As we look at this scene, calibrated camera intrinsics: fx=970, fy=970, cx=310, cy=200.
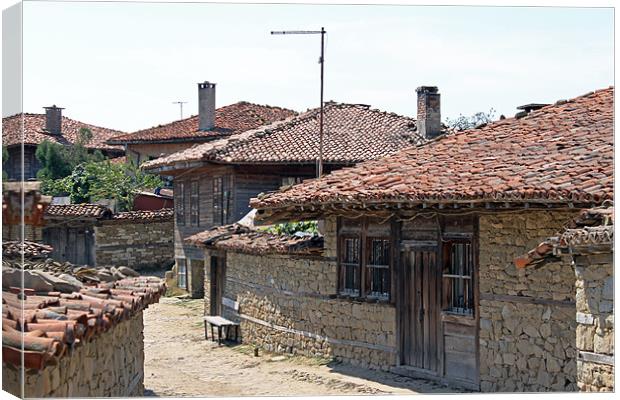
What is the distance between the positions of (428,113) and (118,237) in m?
7.26

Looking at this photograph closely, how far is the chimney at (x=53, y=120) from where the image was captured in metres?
9.97

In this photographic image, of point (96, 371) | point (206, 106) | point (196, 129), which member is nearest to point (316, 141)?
point (206, 106)

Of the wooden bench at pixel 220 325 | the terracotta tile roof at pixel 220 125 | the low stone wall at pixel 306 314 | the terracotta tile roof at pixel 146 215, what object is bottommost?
the wooden bench at pixel 220 325

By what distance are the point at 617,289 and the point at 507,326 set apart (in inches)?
117

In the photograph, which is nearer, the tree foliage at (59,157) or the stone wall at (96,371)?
the stone wall at (96,371)

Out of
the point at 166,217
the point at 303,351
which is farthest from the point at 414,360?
the point at 166,217

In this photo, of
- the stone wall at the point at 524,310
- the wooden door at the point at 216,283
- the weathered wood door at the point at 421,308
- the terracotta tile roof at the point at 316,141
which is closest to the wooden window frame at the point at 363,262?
the weathered wood door at the point at 421,308

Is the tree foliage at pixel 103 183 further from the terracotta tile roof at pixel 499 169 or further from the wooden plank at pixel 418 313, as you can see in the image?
the wooden plank at pixel 418 313

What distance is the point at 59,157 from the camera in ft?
35.7

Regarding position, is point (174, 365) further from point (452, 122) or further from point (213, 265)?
point (452, 122)

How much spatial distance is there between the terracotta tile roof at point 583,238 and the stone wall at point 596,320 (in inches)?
5.2

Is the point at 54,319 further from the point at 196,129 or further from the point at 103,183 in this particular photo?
the point at 196,129

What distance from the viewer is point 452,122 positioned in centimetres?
2662

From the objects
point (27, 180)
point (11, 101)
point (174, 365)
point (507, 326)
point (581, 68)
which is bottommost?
point (174, 365)
